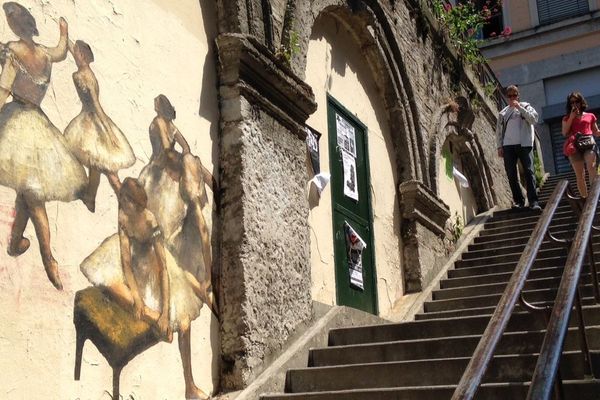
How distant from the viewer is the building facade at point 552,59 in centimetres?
1909

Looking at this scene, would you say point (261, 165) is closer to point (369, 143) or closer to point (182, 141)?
point (182, 141)

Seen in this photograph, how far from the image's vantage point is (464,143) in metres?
11.8

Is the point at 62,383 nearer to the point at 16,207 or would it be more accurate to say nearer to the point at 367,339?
the point at 16,207

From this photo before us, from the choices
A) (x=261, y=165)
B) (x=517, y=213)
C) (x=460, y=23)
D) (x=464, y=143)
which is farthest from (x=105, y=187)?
(x=460, y=23)

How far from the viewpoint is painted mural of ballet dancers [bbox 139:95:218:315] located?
4.65m

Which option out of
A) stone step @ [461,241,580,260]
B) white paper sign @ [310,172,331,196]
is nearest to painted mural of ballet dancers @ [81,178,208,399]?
white paper sign @ [310,172,331,196]

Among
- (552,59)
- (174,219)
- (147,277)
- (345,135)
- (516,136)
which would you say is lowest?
(147,277)

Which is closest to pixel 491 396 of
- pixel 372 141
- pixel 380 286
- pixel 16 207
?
pixel 16 207

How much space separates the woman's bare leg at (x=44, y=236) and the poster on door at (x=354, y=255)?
3.93 metres

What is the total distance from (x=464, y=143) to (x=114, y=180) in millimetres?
8317

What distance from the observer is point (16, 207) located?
142 inches

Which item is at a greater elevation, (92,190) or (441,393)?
(92,190)

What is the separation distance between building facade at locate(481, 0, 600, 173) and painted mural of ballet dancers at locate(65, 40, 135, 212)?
53.3 ft

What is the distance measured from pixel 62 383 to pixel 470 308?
4477 mm
